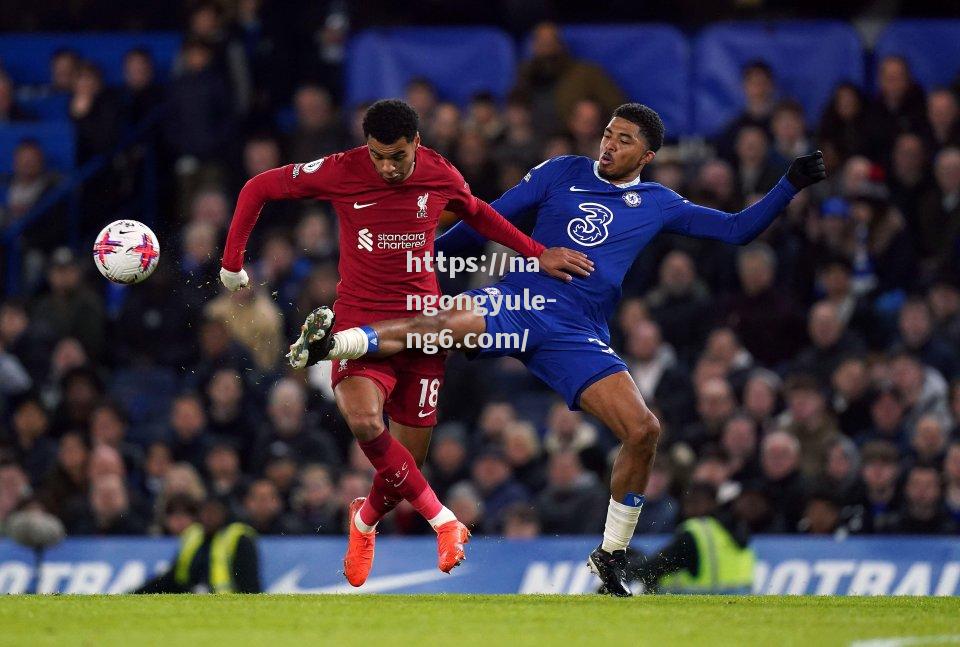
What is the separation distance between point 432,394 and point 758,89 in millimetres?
6731

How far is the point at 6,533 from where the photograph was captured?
46.9 ft

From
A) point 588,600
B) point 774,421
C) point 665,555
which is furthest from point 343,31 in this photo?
point 588,600

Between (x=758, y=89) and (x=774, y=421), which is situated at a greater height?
(x=758, y=89)

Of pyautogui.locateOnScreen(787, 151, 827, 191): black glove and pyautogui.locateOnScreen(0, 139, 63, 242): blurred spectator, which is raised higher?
pyautogui.locateOnScreen(787, 151, 827, 191): black glove

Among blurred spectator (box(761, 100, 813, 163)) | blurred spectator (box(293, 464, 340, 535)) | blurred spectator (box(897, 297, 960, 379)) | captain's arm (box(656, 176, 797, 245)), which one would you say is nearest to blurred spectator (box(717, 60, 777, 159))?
blurred spectator (box(761, 100, 813, 163))

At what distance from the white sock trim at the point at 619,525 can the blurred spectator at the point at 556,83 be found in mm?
6729

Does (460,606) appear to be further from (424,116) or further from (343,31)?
(343,31)

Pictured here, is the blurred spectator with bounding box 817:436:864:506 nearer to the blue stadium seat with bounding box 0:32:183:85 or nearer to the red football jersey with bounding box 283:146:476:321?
the red football jersey with bounding box 283:146:476:321

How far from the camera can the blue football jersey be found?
10.8 meters

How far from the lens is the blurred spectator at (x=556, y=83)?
16.9 m

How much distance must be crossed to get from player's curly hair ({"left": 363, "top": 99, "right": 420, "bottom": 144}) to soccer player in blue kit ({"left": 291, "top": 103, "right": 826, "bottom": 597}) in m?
1.01

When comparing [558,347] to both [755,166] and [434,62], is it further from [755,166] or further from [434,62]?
[434,62]

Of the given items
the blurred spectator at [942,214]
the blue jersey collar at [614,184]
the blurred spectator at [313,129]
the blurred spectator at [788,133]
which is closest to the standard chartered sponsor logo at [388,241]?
the blue jersey collar at [614,184]

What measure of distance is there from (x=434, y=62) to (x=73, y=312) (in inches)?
159
